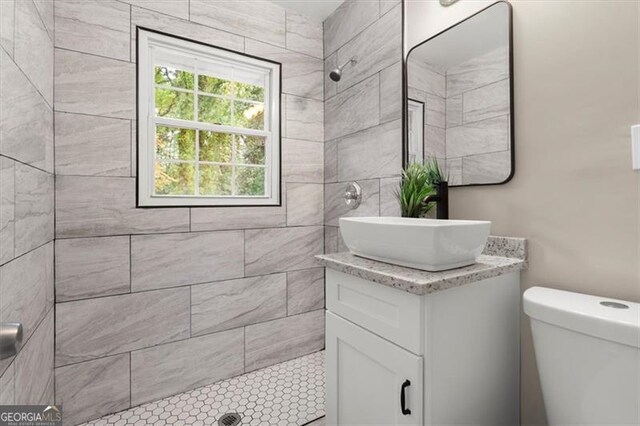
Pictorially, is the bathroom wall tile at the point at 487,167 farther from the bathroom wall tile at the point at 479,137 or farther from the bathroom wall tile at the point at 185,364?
the bathroom wall tile at the point at 185,364

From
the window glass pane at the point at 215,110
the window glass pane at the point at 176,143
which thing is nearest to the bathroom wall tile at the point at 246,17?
the window glass pane at the point at 215,110

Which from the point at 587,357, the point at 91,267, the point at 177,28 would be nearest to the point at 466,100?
the point at 587,357

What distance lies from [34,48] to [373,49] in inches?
66.8

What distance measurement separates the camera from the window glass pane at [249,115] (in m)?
2.31

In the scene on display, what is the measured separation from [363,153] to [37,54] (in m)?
1.68

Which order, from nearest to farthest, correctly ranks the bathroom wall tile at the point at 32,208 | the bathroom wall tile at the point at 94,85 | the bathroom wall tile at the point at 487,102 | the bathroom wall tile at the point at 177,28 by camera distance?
the bathroom wall tile at the point at 32,208, the bathroom wall tile at the point at 487,102, the bathroom wall tile at the point at 94,85, the bathroom wall tile at the point at 177,28

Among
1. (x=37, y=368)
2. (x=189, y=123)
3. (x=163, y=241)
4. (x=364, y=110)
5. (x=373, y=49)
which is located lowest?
(x=37, y=368)

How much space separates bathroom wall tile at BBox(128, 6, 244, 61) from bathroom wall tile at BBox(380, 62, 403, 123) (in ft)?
3.25

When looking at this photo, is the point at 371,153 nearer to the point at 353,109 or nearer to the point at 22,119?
the point at 353,109

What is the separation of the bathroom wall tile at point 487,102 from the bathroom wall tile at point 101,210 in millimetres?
1719

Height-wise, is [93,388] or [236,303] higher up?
[236,303]

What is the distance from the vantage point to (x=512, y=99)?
1305 millimetres

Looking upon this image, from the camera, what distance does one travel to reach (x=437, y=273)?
41.7 inches

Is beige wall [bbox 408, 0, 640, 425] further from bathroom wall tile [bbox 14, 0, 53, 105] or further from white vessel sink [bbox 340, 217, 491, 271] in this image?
bathroom wall tile [bbox 14, 0, 53, 105]
